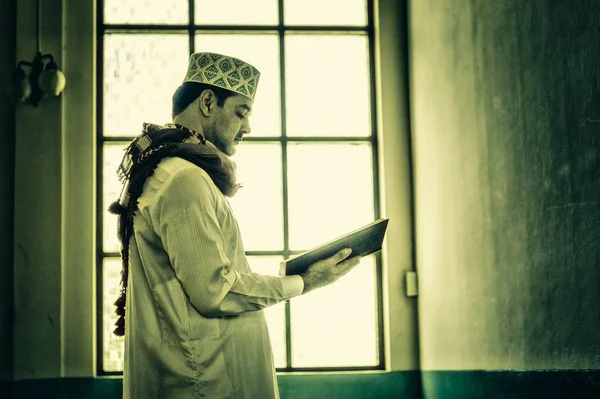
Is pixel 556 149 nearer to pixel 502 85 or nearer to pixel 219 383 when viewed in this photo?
pixel 502 85

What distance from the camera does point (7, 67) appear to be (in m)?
3.66

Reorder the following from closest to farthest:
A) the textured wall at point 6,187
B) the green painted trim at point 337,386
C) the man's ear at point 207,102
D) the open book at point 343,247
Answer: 1. the open book at point 343,247
2. the man's ear at point 207,102
3. the textured wall at point 6,187
4. the green painted trim at point 337,386

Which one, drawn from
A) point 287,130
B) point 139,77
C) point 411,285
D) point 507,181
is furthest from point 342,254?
point 139,77

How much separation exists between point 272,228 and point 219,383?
6.59 ft

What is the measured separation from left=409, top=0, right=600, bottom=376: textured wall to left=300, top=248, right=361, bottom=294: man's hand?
1.86 feet

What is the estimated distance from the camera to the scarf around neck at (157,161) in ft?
6.47

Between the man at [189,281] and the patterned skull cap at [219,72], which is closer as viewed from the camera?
the man at [189,281]

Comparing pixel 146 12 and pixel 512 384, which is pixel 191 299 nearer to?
pixel 512 384

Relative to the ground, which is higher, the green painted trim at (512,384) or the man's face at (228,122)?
the man's face at (228,122)

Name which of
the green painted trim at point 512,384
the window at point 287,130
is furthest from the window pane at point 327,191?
the green painted trim at point 512,384

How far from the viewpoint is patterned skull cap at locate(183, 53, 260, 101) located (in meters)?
2.21

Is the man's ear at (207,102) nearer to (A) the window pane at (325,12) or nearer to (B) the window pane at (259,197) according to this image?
(B) the window pane at (259,197)

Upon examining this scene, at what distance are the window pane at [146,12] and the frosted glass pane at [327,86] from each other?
56 cm

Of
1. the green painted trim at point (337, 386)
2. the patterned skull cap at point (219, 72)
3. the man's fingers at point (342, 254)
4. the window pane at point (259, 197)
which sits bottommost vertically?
the green painted trim at point (337, 386)
